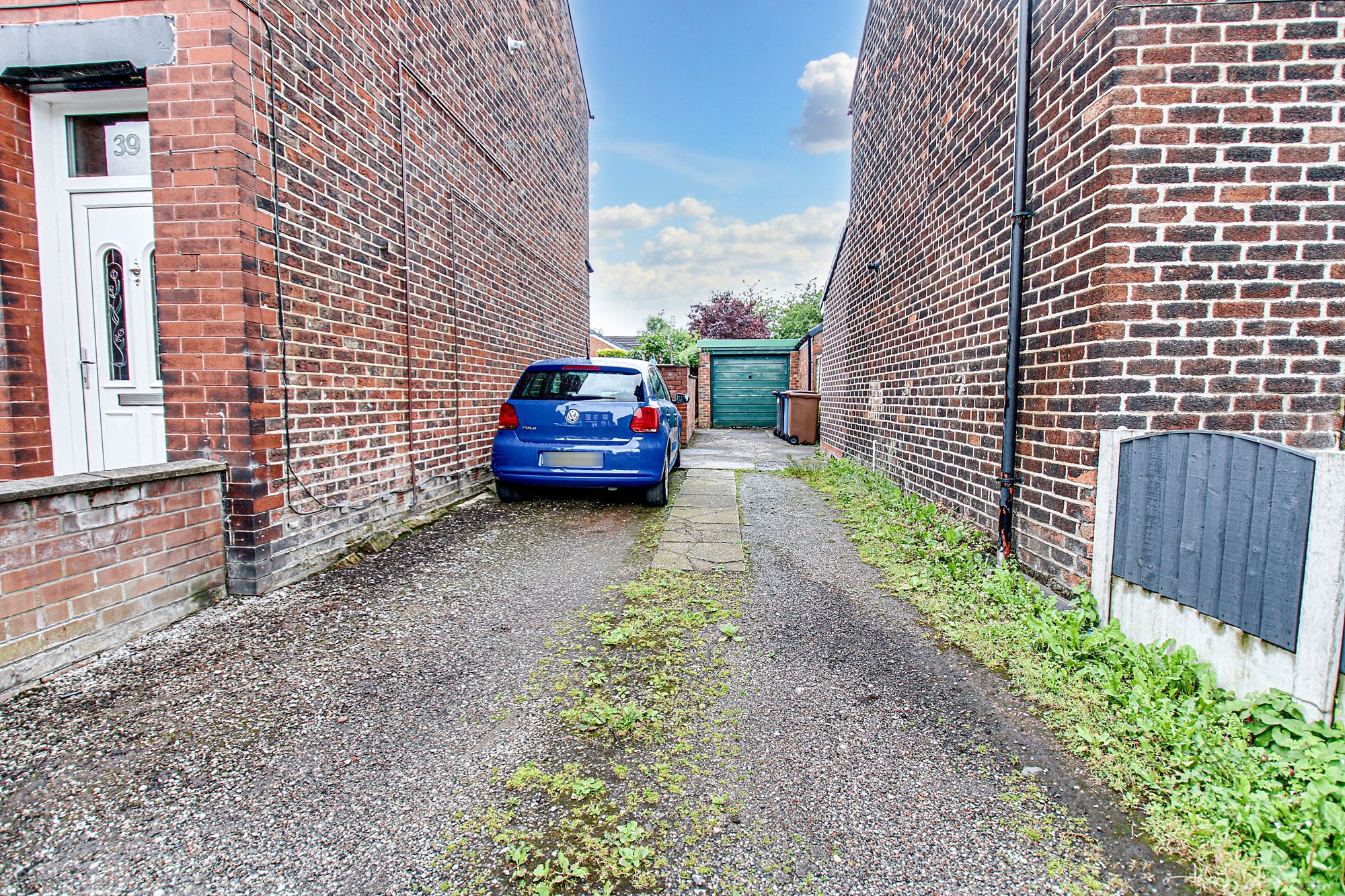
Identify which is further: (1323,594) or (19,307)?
(19,307)

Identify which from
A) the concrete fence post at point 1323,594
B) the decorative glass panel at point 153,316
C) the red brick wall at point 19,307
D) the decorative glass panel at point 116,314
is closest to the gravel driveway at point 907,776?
the concrete fence post at point 1323,594

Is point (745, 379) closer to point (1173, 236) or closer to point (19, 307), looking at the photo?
point (1173, 236)

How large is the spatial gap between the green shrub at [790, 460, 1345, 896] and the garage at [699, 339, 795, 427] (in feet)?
48.9

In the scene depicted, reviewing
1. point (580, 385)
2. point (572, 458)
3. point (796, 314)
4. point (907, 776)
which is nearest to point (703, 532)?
point (572, 458)

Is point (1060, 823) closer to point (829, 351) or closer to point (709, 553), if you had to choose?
point (709, 553)

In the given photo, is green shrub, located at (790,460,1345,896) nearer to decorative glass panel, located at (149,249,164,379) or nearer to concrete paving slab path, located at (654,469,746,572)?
concrete paving slab path, located at (654,469,746,572)

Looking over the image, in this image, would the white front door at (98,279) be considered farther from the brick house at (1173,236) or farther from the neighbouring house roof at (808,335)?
the neighbouring house roof at (808,335)

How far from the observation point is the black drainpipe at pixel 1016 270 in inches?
135

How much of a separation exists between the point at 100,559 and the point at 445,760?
2.05 meters

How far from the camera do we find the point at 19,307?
3469 mm

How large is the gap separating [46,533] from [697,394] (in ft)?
53.0

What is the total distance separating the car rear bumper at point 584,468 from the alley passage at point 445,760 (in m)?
2.12

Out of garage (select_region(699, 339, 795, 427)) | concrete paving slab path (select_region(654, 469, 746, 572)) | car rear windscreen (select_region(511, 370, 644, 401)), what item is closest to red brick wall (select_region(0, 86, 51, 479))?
car rear windscreen (select_region(511, 370, 644, 401))

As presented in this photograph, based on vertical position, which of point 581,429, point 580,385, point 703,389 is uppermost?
point 703,389
